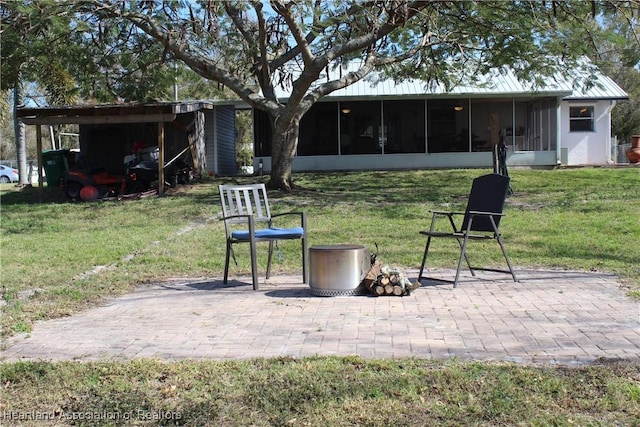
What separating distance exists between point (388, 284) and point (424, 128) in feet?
60.5

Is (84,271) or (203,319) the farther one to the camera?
(84,271)

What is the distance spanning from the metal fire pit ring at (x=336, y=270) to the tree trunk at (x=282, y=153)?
34.7ft

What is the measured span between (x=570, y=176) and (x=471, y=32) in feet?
21.4

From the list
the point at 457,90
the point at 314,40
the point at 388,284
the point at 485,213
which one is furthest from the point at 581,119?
the point at 388,284

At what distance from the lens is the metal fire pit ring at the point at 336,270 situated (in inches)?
254

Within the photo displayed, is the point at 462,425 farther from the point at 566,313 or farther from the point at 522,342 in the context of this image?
the point at 566,313

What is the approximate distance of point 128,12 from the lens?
14289 mm

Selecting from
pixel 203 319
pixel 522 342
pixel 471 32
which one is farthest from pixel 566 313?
pixel 471 32

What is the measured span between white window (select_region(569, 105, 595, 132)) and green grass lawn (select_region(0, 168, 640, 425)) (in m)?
5.89

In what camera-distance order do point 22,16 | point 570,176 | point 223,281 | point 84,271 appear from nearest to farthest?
point 223,281 < point 84,271 < point 22,16 < point 570,176

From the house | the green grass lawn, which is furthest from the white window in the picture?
the green grass lawn

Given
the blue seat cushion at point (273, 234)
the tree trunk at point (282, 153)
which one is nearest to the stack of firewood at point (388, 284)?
the blue seat cushion at point (273, 234)

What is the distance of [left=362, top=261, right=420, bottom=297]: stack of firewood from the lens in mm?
6461

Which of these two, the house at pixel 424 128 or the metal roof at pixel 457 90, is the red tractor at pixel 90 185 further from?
the metal roof at pixel 457 90
